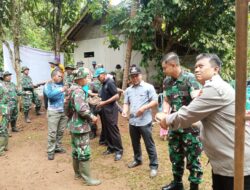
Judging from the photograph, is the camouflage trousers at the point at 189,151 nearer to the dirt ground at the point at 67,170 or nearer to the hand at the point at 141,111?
the dirt ground at the point at 67,170

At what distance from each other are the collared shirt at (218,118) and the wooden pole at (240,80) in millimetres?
638

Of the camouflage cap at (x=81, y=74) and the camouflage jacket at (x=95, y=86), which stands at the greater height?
the camouflage cap at (x=81, y=74)

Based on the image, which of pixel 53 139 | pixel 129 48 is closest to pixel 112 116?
pixel 53 139

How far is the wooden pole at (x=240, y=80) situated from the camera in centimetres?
146

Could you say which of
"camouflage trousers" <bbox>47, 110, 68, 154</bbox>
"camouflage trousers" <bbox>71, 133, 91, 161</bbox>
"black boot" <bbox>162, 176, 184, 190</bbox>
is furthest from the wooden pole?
"camouflage trousers" <bbox>47, 110, 68, 154</bbox>

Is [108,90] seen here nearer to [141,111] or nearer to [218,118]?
[141,111]

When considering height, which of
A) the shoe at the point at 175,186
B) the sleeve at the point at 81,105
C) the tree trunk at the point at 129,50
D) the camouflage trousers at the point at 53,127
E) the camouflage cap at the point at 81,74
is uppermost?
the tree trunk at the point at 129,50

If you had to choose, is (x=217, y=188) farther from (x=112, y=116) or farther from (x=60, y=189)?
(x=112, y=116)

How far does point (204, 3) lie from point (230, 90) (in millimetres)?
8091

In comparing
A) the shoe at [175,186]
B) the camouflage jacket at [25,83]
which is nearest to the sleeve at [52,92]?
the shoe at [175,186]

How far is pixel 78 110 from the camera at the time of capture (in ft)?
13.9

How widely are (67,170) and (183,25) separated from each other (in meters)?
7.15

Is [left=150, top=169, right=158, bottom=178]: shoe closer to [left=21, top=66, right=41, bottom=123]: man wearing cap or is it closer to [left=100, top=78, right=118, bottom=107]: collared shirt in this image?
[left=100, top=78, right=118, bottom=107]: collared shirt

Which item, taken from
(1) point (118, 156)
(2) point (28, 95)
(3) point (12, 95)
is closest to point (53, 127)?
(1) point (118, 156)
